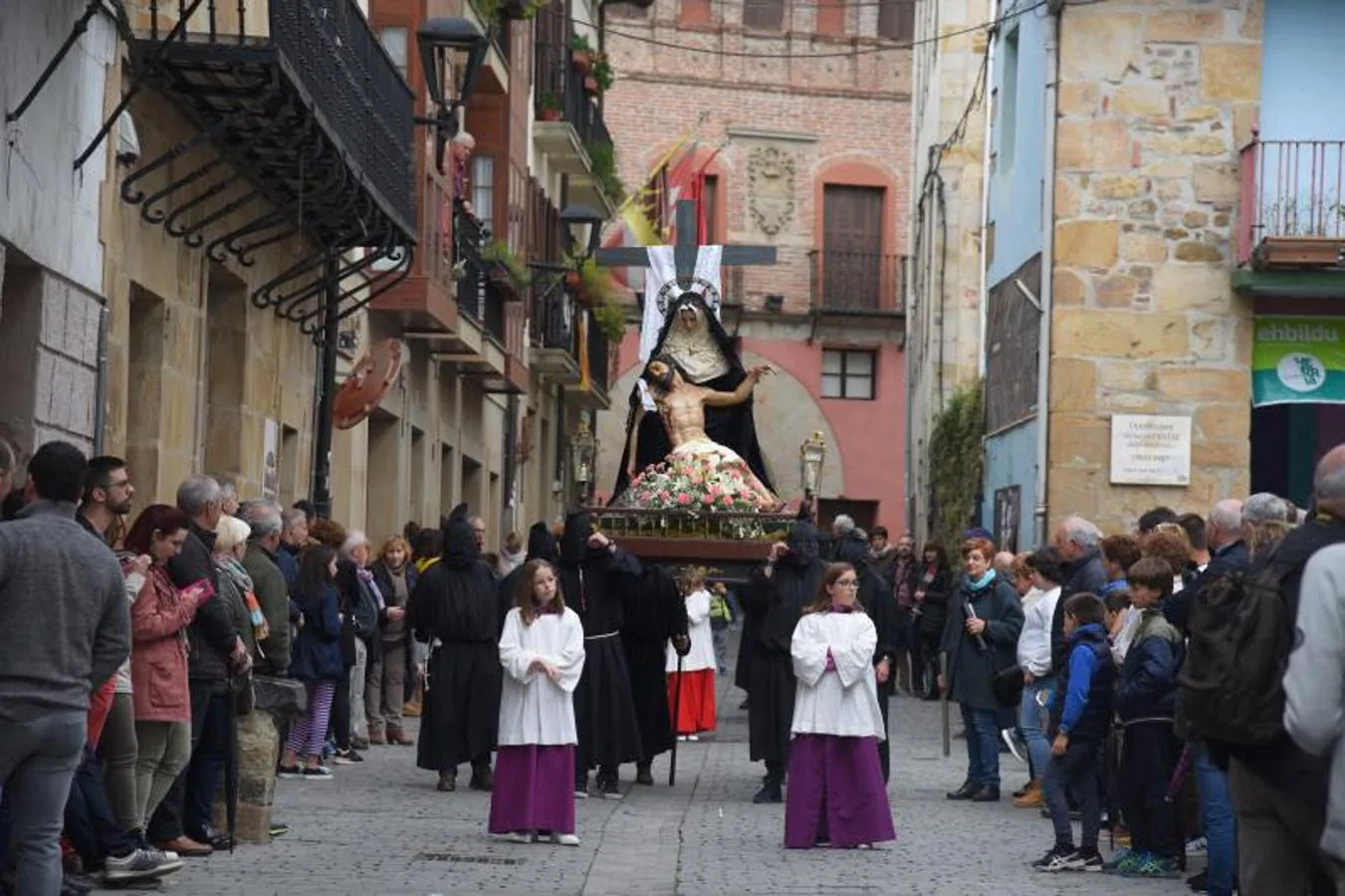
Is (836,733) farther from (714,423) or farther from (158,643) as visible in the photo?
(714,423)

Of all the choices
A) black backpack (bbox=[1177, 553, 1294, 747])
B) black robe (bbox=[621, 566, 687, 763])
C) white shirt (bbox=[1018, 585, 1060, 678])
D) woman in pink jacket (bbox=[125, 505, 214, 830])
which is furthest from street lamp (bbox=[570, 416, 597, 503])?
black backpack (bbox=[1177, 553, 1294, 747])

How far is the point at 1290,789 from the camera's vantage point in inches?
318

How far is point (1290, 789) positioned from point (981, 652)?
1052 cm

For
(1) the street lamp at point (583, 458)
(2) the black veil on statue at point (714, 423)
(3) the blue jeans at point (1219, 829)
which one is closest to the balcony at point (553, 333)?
(2) the black veil on statue at point (714, 423)

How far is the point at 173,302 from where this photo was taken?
60.6 ft

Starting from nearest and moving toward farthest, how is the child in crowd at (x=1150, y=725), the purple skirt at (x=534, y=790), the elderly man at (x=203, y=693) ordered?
the elderly man at (x=203, y=693) → the child in crowd at (x=1150, y=725) → the purple skirt at (x=534, y=790)

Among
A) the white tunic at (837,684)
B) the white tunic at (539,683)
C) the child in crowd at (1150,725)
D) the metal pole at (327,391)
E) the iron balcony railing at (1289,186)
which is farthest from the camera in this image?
the iron balcony railing at (1289,186)

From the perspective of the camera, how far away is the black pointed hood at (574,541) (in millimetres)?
18672

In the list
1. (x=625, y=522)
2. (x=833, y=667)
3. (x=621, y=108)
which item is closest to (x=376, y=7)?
(x=625, y=522)

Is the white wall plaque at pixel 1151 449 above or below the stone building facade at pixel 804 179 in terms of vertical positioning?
below

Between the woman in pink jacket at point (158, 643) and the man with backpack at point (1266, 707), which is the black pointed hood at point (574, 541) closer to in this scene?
the woman in pink jacket at point (158, 643)

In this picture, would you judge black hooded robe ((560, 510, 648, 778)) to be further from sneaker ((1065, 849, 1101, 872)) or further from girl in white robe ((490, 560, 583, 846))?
sneaker ((1065, 849, 1101, 872))

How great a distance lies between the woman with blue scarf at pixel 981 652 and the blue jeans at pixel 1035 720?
2.83ft

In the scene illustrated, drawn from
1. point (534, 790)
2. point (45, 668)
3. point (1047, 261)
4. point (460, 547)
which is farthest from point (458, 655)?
point (1047, 261)
